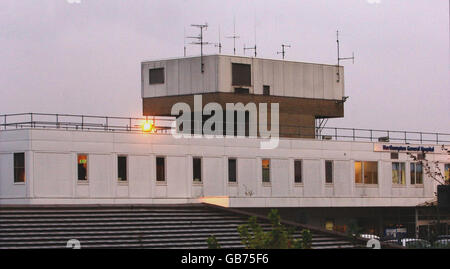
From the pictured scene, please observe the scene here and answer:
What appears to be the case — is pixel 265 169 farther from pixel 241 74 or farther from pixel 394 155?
pixel 394 155

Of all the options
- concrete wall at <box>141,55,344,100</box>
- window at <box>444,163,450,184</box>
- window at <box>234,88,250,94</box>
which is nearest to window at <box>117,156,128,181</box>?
concrete wall at <box>141,55,344,100</box>

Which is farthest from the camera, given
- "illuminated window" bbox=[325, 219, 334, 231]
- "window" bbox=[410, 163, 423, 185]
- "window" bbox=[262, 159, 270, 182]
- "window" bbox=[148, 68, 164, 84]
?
"window" bbox=[410, 163, 423, 185]

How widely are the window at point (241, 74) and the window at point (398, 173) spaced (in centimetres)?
1142

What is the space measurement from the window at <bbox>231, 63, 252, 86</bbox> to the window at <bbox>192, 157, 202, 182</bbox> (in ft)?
25.4

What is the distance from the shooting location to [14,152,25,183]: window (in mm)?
52406

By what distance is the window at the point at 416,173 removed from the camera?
69.4 metres

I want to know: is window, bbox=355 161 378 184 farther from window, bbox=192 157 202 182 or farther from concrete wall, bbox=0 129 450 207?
window, bbox=192 157 202 182

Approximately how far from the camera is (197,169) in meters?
58.5

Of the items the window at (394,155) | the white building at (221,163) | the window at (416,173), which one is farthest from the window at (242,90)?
→ the window at (416,173)

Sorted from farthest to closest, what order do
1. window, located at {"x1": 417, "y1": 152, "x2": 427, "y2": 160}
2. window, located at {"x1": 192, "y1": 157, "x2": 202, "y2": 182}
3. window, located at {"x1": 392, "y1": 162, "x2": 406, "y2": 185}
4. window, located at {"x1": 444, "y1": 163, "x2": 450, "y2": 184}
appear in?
window, located at {"x1": 444, "y1": 163, "x2": 450, "y2": 184}, window, located at {"x1": 417, "y1": 152, "x2": 427, "y2": 160}, window, located at {"x1": 392, "y1": 162, "x2": 406, "y2": 185}, window, located at {"x1": 192, "y1": 157, "x2": 202, "y2": 182}

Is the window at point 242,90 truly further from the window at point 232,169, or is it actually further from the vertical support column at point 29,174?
the vertical support column at point 29,174

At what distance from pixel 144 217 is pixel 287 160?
45.2 feet

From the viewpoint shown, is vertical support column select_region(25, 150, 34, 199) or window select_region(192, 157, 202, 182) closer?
vertical support column select_region(25, 150, 34, 199)

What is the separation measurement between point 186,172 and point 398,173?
17.1 metres
